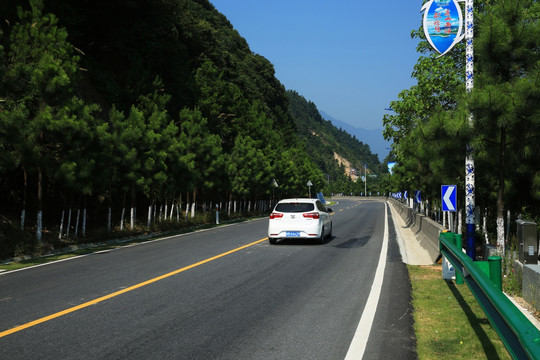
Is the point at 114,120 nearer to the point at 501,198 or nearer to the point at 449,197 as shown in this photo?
the point at 449,197

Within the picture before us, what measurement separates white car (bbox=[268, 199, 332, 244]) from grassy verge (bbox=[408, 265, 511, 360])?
7.42m

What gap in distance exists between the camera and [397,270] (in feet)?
37.9

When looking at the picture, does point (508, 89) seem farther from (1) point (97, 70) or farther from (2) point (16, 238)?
(1) point (97, 70)

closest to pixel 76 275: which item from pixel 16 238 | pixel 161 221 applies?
pixel 16 238

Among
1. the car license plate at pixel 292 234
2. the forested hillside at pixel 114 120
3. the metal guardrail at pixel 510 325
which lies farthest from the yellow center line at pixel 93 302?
the forested hillside at pixel 114 120

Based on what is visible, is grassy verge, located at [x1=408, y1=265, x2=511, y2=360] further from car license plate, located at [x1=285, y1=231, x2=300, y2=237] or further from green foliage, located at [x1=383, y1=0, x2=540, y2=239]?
car license plate, located at [x1=285, y1=231, x2=300, y2=237]

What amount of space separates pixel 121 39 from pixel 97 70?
19.5ft

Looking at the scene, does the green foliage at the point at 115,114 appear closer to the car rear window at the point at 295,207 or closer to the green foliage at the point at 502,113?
the car rear window at the point at 295,207

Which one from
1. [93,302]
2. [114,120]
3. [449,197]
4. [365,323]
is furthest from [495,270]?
[114,120]

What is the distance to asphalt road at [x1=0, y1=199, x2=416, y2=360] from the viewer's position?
5.56 m

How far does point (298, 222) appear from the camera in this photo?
1703 cm

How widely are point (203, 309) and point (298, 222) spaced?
983 centimetres

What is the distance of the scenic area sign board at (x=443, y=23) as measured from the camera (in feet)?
42.1

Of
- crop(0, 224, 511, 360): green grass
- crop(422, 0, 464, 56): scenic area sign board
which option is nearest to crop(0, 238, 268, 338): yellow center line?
crop(0, 224, 511, 360): green grass
